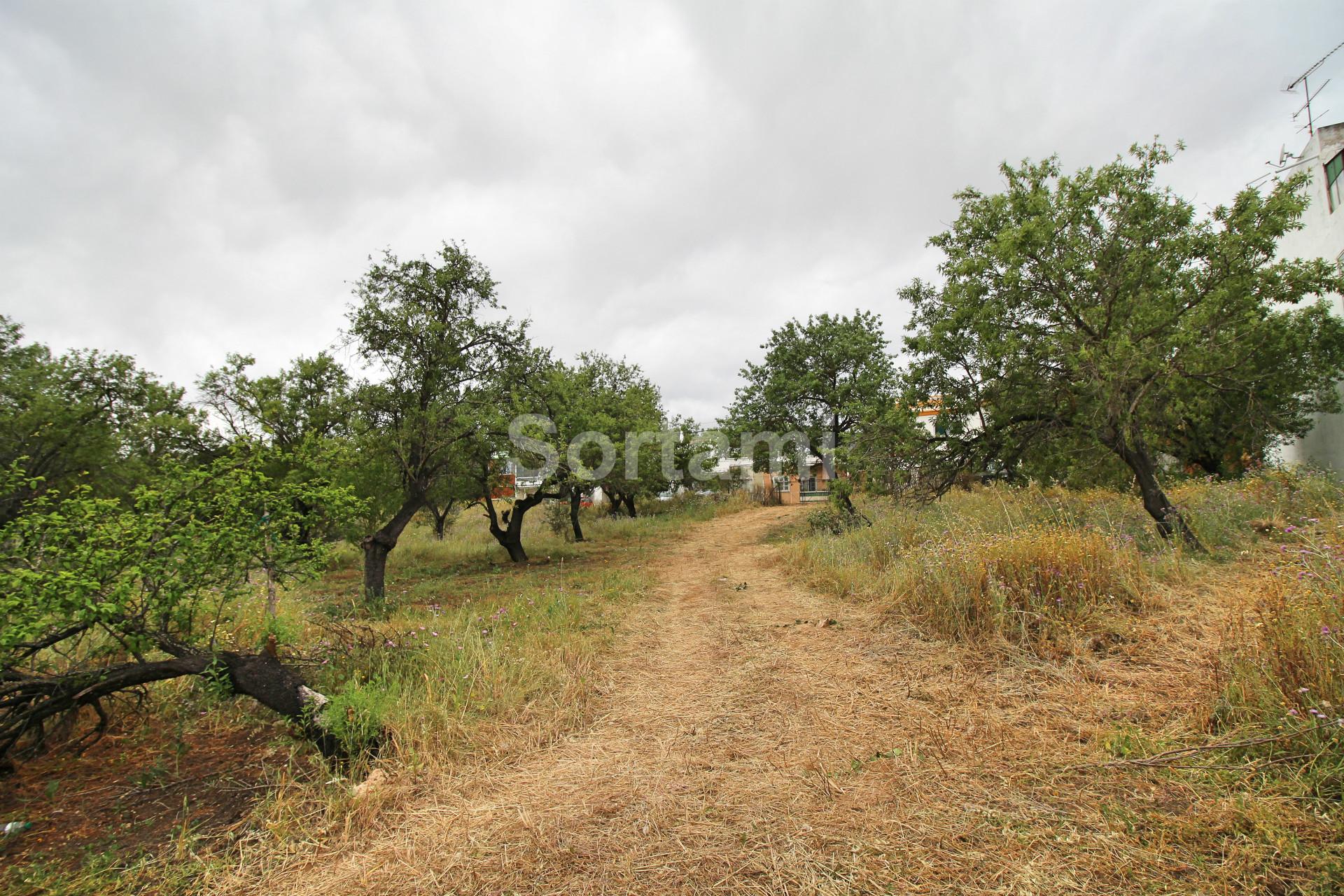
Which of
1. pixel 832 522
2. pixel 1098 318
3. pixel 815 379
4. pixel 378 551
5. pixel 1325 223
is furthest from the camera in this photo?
pixel 815 379

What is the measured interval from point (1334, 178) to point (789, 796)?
53.4ft

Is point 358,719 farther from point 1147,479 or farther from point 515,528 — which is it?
point 515,528

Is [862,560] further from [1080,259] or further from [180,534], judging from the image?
[180,534]

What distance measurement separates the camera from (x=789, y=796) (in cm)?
267

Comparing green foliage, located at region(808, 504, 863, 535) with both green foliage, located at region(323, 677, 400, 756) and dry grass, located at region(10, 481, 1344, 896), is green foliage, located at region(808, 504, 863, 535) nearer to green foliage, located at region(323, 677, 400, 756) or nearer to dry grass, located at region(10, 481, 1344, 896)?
dry grass, located at region(10, 481, 1344, 896)

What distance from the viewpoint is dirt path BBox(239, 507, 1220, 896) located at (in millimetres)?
2133

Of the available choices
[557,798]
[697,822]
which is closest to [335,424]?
[557,798]

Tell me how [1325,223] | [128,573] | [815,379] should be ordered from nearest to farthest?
[128,573] < [1325,223] < [815,379]

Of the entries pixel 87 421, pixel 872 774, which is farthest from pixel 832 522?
pixel 87 421

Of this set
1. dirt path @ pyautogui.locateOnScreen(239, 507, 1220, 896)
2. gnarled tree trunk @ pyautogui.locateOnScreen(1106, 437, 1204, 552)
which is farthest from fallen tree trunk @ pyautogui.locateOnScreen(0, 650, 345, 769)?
gnarled tree trunk @ pyautogui.locateOnScreen(1106, 437, 1204, 552)

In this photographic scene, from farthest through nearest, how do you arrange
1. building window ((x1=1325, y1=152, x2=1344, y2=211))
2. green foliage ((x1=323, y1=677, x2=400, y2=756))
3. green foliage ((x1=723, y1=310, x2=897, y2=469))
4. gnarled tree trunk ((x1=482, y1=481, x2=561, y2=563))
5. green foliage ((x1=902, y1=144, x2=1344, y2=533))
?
green foliage ((x1=723, y1=310, x2=897, y2=469)), gnarled tree trunk ((x1=482, y1=481, x2=561, y2=563)), building window ((x1=1325, y1=152, x2=1344, y2=211)), green foliage ((x1=902, y1=144, x2=1344, y2=533)), green foliage ((x1=323, y1=677, x2=400, y2=756))

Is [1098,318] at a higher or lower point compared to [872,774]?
higher

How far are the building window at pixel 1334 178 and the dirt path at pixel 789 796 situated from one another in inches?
528

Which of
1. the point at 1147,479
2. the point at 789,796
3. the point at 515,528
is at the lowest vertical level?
the point at 789,796
